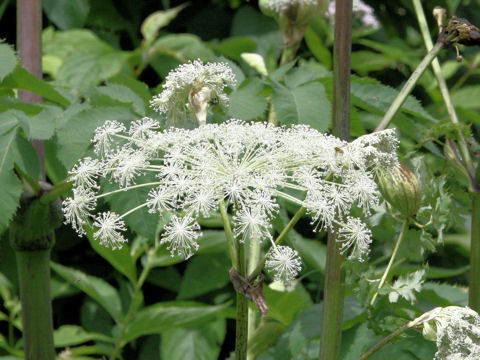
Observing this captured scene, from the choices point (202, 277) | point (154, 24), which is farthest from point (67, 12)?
point (202, 277)

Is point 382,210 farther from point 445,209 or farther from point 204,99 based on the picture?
point 204,99

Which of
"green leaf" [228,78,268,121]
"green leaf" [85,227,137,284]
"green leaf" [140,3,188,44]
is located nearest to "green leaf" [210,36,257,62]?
"green leaf" [140,3,188,44]

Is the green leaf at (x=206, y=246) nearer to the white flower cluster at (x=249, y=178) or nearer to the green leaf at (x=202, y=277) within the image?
the green leaf at (x=202, y=277)

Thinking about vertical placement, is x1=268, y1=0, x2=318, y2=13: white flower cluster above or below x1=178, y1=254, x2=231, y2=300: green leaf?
above

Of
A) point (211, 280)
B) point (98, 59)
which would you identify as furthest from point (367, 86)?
point (98, 59)

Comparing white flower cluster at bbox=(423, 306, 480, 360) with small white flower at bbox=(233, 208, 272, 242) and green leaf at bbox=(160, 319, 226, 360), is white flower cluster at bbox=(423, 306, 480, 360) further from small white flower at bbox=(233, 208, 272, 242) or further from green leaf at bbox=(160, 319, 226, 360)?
green leaf at bbox=(160, 319, 226, 360)

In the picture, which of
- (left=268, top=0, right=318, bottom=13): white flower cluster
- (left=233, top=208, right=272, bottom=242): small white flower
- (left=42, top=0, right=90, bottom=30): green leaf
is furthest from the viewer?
(left=42, top=0, right=90, bottom=30): green leaf

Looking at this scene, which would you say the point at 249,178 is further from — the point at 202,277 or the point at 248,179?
the point at 202,277
